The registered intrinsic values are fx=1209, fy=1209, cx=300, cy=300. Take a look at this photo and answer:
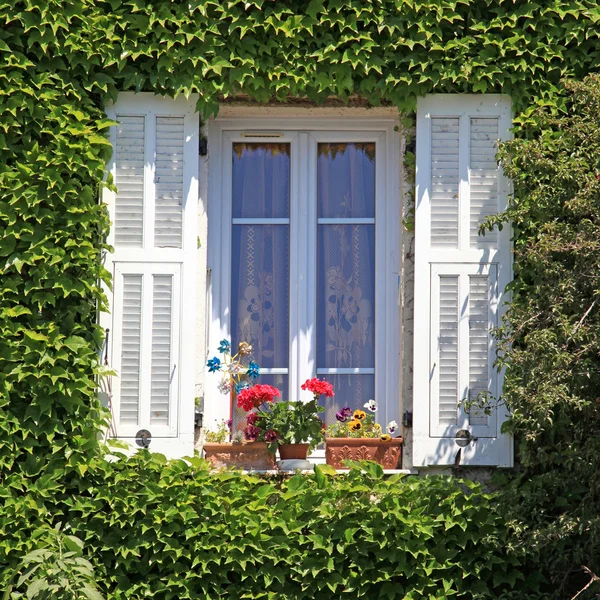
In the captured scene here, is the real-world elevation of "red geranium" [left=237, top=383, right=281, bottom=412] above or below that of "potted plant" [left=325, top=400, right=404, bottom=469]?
above

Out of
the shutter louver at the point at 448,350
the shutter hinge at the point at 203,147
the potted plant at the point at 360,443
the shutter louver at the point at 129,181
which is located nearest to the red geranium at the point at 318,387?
the potted plant at the point at 360,443

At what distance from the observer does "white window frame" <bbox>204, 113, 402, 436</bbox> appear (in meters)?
6.74

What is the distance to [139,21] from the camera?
21.4 ft

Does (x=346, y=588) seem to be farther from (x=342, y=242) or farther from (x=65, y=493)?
(x=342, y=242)

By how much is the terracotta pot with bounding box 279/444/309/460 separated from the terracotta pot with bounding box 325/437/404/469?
0.41 ft

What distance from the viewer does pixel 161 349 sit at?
21.2 feet

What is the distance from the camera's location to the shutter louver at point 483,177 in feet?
21.5

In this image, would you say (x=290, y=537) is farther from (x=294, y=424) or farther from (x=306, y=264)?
(x=306, y=264)

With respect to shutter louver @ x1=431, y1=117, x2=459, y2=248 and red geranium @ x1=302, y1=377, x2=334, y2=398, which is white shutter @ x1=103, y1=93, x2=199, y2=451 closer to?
red geranium @ x1=302, y1=377, x2=334, y2=398

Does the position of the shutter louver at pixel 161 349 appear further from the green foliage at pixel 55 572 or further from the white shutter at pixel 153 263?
the green foliage at pixel 55 572

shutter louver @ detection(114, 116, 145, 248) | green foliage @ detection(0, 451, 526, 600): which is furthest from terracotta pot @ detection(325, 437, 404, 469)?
shutter louver @ detection(114, 116, 145, 248)

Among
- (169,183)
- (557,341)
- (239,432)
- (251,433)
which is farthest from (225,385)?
(557,341)

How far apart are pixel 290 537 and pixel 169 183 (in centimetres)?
201

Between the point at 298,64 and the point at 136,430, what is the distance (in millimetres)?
2148
